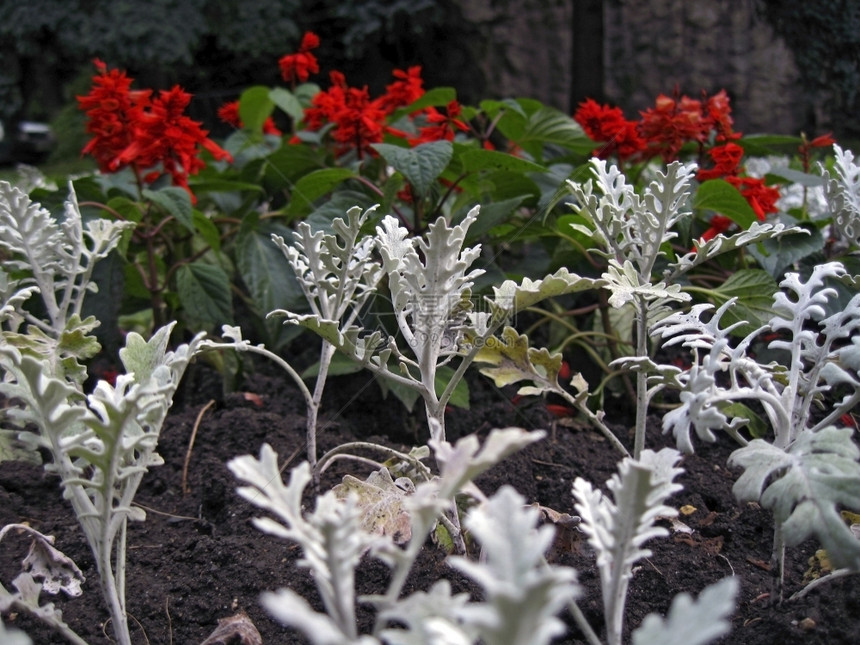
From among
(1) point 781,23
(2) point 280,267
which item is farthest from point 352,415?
(1) point 781,23

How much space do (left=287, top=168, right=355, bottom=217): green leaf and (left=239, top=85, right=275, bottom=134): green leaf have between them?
2.54 feet

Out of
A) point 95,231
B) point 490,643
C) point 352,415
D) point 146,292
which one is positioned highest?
point 95,231

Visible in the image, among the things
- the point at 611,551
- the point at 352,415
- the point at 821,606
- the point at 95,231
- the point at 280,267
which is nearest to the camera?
the point at 611,551

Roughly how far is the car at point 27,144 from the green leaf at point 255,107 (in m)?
5.46

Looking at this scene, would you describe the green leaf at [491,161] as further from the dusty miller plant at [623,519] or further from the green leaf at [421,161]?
the dusty miller plant at [623,519]

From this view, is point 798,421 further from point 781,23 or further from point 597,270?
point 781,23

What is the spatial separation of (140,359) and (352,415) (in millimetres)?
663

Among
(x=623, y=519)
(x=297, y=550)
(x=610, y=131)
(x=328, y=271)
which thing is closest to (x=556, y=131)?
(x=610, y=131)

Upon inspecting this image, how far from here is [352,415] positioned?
1.52 m

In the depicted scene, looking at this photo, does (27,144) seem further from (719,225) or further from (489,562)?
(489,562)

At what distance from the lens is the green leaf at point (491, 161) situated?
149 centimetres

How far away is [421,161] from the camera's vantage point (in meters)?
1.46

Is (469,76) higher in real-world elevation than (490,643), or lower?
higher

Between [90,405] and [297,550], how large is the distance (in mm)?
324
